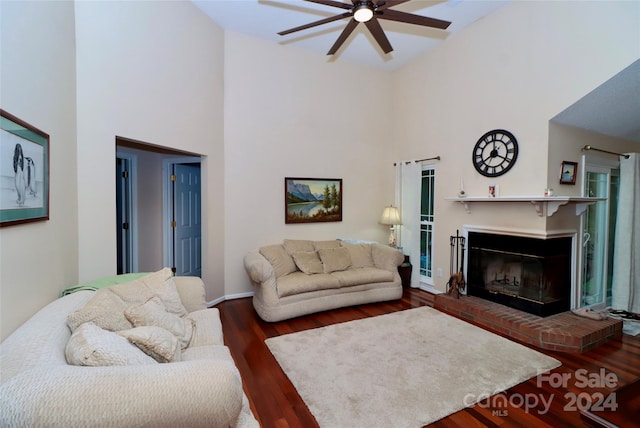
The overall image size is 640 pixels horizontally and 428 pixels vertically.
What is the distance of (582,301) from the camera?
12.3 feet

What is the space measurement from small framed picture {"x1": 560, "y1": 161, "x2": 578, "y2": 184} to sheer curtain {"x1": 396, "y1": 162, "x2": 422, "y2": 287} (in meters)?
1.88

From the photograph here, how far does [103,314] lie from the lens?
1.65 metres

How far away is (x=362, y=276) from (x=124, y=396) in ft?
10.8

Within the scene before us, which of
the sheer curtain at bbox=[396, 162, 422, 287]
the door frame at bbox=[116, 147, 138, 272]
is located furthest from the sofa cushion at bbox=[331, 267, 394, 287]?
the door frame at bbox=[116, 147, 138, 272]

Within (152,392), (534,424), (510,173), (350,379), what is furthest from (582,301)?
(152,392)

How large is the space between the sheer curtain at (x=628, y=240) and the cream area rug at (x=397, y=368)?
7.41 feet

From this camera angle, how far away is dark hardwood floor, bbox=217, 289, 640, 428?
1.94 metres

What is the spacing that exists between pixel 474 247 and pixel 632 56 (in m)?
2.47

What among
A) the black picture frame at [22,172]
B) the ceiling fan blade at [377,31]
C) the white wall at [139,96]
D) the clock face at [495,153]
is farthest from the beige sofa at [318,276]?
the ceiling fan blade at [377,31]

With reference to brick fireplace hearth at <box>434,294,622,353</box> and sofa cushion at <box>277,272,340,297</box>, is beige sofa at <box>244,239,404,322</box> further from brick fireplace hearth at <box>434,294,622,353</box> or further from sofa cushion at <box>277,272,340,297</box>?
brick fireplace hearth at <box>434,294,622,353</box>

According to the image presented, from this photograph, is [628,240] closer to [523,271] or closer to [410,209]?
[523,271]

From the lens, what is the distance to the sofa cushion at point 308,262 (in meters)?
3.96

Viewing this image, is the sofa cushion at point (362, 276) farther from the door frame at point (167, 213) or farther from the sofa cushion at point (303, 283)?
the door frame at point (167, 213)

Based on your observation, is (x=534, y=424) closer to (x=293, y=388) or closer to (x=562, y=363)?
(x=562, y=363)
